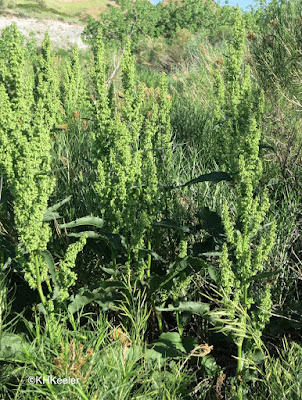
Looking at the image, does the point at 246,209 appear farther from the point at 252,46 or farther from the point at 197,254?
the point at 252,46

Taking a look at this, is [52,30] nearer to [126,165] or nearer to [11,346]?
[126,165]

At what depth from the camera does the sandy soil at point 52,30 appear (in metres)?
14.7

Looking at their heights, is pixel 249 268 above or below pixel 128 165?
below

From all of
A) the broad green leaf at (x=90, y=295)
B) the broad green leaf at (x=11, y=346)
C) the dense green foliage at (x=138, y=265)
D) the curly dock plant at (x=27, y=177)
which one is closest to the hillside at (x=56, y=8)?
the dense green foliage at (x=138, y=265)

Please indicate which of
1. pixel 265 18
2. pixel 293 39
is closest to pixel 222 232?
pixel 293 39

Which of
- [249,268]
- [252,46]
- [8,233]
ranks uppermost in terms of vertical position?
[252,46]

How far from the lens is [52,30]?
16375 millimetres

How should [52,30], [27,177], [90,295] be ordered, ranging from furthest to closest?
1. [52,30]
2. [90,295]
3. [27,177]

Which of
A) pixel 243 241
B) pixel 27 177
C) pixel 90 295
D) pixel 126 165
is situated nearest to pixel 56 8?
pixel 126 165

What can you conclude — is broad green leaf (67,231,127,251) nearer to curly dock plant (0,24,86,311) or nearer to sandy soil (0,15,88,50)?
curly dock plant (0,24,86,311)

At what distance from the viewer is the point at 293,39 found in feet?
17.4

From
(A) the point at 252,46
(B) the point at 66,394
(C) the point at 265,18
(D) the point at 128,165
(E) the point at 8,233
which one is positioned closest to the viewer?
(B) the point at 66,394

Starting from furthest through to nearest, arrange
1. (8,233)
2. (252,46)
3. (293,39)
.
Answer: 1. (252,46)
2. (293,39)
3. (8,233)

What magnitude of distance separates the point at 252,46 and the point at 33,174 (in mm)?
5267
